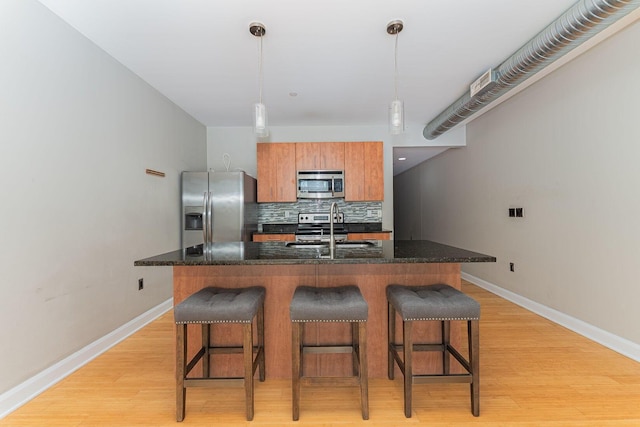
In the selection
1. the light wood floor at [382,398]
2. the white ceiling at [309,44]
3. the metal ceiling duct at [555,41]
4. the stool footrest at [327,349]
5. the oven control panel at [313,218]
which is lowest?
the light wood floor at [382,398]

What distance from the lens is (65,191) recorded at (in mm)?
2213

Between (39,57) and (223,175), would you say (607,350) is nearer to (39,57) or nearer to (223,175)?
(223,175)

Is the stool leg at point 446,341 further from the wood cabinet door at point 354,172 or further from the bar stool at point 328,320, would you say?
the wood cabinet door at point 354,172

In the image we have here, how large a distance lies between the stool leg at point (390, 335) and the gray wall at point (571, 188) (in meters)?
1.97

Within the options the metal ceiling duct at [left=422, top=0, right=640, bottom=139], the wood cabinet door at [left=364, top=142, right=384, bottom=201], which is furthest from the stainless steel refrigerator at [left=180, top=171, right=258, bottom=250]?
the metal ceiling duct at [left=422, top=0, right=640, bottom=139]

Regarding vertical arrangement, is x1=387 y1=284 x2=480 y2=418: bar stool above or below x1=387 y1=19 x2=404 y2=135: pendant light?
below

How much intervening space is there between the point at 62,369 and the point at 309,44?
3.09 meters

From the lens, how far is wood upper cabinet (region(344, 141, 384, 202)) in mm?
4547

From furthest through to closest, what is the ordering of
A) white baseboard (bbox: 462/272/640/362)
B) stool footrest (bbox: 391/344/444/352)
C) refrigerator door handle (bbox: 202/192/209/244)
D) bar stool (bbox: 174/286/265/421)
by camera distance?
refrigerator door handle (bbox: 202/192/209/244), white baseboard (bbox: 462/272/640/362), stool footrest (bbox: 391/344/444/352), bar stool (bbox: 174/286/265/421)

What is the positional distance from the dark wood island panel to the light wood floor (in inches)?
7.2

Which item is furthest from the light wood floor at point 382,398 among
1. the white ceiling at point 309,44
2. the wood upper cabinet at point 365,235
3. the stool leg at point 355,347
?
the white ceiling at point 309,44

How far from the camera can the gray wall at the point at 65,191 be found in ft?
6.06

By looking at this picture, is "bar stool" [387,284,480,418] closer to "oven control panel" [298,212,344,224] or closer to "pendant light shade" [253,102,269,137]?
"pendant light shade" [253,102,269,137]

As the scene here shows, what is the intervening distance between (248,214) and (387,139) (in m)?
2.49
